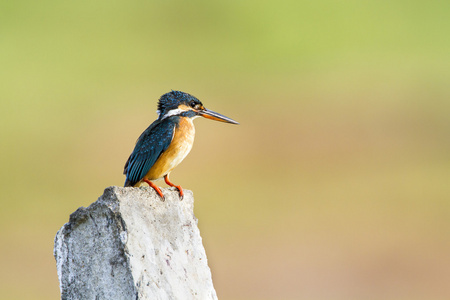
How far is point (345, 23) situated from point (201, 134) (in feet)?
47.6

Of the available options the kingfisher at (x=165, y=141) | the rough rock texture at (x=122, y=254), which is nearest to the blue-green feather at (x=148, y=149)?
the kingfisher at (x=165, y=141)

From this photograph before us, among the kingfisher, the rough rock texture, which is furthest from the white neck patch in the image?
the rough rock texture

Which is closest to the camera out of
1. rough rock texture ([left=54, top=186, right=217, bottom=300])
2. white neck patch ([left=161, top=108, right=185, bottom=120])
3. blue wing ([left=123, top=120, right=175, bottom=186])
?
rough rock texture ([left=54, top=186, right=217, bottom=300])

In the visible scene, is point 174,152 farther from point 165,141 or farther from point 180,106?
point 180,106

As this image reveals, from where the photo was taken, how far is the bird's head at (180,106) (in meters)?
4.04

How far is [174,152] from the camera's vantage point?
12.8ft

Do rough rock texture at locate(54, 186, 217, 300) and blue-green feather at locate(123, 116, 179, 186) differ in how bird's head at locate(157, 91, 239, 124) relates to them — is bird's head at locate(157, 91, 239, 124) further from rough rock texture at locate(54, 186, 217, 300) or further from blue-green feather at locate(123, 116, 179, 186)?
rough rock texture at locate(54, 186, 217, 300)

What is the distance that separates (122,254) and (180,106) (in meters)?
1.91

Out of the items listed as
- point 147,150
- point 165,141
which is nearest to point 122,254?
point 147,150

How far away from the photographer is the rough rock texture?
2256 mm

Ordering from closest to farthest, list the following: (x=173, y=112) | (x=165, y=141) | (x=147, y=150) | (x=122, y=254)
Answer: (x=122, y=254), (x=147, y=150), (x=165, y=141), (x=173, y=112)

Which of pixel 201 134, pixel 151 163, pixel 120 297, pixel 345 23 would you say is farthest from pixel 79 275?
pixel 345 23

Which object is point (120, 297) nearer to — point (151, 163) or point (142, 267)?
point (142, 267)

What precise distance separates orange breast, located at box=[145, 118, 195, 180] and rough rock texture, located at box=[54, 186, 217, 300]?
128 cm
